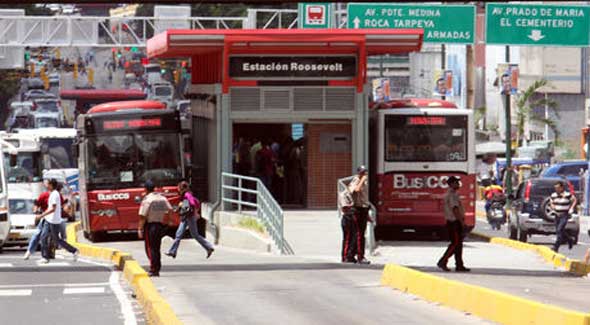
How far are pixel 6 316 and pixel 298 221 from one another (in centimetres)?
1603

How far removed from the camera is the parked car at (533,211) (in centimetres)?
3759

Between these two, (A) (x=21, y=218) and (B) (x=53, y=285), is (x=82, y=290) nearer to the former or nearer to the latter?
(B) (x=53, y=285)

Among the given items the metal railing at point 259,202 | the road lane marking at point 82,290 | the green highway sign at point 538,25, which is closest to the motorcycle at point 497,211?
the green highway sign at point 538,25

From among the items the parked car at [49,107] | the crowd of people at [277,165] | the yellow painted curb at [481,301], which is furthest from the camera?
the parked car at [49,107]

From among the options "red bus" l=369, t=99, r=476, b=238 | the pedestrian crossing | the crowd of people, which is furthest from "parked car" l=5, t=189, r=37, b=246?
the pedestrian crossing

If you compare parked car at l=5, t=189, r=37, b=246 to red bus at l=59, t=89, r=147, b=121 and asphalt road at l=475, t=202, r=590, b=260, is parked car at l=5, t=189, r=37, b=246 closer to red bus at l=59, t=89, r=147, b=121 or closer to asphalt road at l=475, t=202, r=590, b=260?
asphalt road at l=475, t=202, r=590, b=260

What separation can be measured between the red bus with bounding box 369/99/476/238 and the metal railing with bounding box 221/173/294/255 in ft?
10.6

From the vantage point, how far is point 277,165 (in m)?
38.8

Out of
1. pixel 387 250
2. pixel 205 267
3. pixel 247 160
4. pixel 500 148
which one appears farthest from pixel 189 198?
pixel 500 148

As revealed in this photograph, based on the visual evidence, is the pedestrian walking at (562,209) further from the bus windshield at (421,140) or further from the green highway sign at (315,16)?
the green highway sign at (315,16)

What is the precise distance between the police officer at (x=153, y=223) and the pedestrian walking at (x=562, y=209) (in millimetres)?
12160

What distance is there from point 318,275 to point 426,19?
26610 mm

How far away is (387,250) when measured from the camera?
33531 millimetres

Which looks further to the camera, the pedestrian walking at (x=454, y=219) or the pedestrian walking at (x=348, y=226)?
the pedestrian walking at (x=348, y=226)
